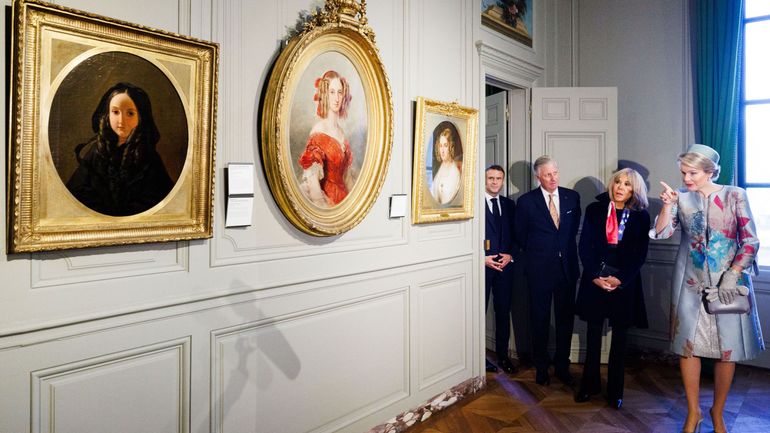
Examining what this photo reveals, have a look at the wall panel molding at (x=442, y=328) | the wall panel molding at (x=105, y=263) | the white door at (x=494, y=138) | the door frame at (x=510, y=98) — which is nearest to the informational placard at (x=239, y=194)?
the wall panel molding at (x=105, y=263)

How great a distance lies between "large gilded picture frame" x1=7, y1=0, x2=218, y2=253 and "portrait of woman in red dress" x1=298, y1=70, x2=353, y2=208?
0.63 meters

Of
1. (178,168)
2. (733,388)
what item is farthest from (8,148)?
(733,388)

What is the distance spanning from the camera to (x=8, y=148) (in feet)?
6.02

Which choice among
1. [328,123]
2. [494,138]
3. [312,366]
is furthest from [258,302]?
[494,138]

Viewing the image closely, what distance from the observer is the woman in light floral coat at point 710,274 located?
337 centimetres

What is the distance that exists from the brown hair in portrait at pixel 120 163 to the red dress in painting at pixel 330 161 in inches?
32.4

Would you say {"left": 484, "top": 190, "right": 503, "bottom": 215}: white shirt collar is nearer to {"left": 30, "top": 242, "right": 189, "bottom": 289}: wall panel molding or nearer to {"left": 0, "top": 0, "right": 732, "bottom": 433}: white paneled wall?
{"left": 0, "top": 0, "right": 732, "bottom": 433}: white paneled wall

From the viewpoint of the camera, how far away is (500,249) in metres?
4.69

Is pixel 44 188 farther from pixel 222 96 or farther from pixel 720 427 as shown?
pixel 720 427

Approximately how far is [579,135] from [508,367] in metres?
2.20

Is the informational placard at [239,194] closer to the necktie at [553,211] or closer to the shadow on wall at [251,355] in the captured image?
the shadow on wall at [251,355]

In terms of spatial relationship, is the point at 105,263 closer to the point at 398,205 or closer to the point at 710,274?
the point at 398,205

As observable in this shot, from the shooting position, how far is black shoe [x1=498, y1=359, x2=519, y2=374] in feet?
15.4

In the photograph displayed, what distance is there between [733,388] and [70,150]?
487cm
